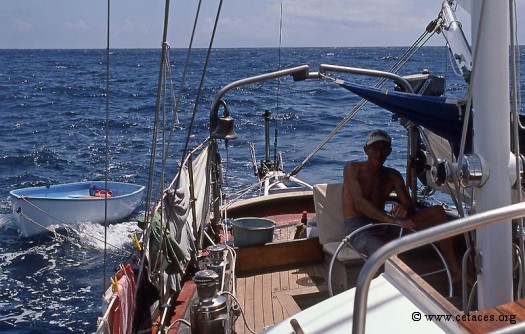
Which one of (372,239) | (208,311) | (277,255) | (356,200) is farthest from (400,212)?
(208,311)

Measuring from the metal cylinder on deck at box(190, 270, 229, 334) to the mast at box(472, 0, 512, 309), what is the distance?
179 centimetres

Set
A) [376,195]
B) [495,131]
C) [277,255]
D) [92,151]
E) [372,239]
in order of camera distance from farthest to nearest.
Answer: [92,151]
[277,255]
[376,195]
[372,239]
[495,131]

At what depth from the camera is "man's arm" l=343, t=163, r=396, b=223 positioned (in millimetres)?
5246

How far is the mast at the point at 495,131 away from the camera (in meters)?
2.99

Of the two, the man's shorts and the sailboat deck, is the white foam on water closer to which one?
the sailboat deck

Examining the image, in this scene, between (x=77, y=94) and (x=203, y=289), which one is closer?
(x=203, y=289)

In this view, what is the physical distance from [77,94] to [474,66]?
4700 cm

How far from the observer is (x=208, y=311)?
406 cm

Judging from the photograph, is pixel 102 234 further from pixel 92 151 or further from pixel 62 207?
pixel 92 151

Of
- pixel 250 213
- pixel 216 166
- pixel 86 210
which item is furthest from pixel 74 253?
pixel 216 166

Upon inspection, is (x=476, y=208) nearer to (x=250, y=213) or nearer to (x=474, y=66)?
(x=474, y=66)

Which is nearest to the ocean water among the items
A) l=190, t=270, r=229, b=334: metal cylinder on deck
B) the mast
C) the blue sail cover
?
the blue sail cover

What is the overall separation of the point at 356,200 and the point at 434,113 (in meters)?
1.34

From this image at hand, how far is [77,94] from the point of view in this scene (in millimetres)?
47094
